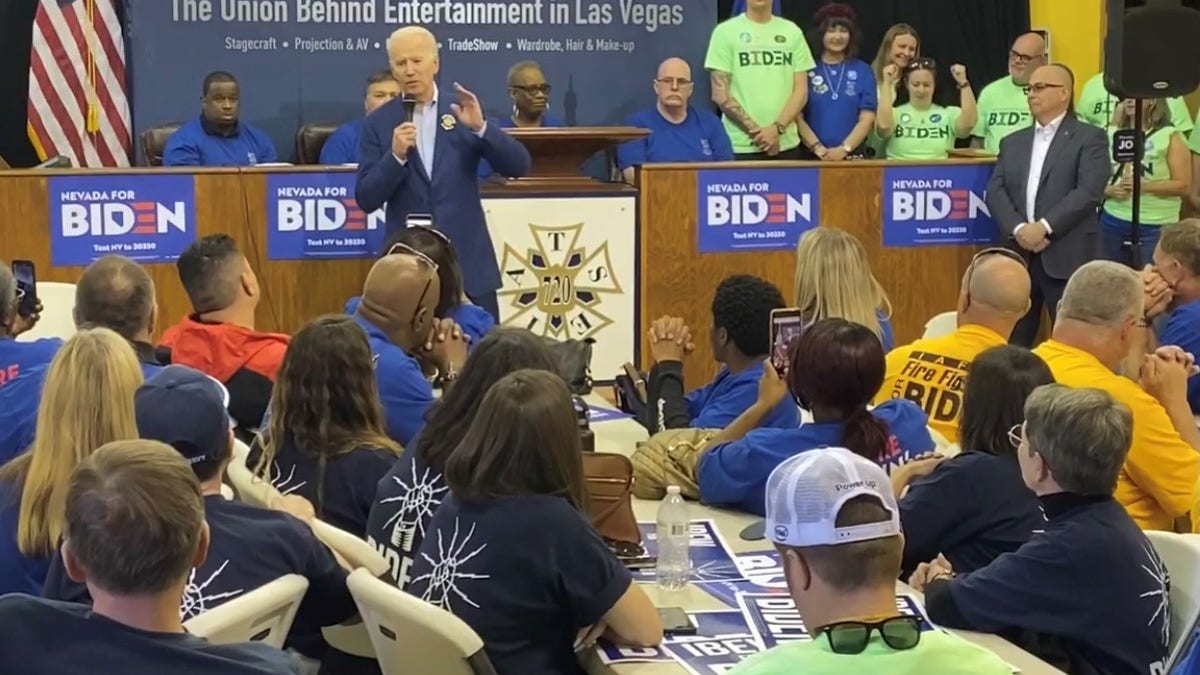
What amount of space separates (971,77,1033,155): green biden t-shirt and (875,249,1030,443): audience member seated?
460cm

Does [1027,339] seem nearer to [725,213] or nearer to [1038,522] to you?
[725,213]

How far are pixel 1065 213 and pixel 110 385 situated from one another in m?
5.49

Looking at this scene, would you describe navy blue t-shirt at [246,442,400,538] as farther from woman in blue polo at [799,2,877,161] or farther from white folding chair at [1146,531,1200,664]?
woman in blue polo at [799,2,877,161]

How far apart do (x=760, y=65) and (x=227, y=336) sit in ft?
16.0

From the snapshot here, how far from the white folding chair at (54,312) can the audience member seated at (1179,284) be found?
3879mm

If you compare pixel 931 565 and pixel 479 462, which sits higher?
pixel 479 462

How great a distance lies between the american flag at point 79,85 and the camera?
365 inches

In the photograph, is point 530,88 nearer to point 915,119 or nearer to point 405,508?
point 915,119

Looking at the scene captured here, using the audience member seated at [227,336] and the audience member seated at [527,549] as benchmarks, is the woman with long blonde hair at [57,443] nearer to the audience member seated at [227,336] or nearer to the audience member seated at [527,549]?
the audience member seated at [527,549]

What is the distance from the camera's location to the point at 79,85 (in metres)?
9.38

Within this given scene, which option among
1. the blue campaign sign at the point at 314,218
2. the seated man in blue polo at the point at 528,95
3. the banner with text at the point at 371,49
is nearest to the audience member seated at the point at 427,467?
the blue campaign sign at the point at 314,218

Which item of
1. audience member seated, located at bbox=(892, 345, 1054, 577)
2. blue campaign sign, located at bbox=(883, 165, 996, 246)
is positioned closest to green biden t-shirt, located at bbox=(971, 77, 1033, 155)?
blue campaign sign, located at bbox=(883, 165, 996, 246)

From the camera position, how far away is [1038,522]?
3.34 m

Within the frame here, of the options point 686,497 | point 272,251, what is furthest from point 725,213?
A: point 686,497
